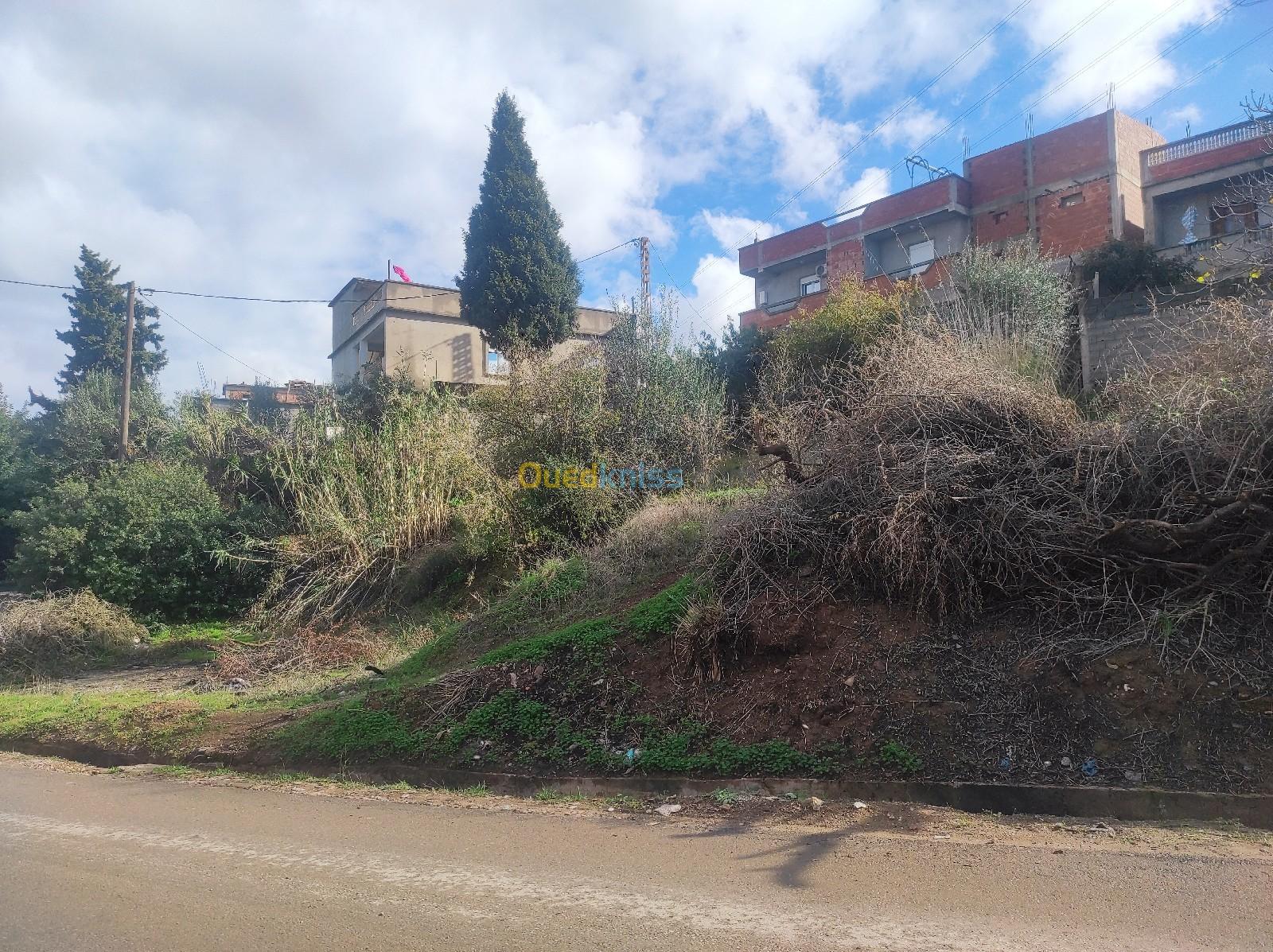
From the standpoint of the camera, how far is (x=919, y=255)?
32125 mm

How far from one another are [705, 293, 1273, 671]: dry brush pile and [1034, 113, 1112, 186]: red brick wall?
22.2 metres

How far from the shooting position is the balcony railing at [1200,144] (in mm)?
25328

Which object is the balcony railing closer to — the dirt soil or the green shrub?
the dirt soil

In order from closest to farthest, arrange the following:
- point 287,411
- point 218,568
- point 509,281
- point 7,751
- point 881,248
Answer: point 7,751, point 218,568, point 509,281, point 287,411, point 881,248

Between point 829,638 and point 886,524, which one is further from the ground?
point 886,524

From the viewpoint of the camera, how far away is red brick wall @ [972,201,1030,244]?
29.2m

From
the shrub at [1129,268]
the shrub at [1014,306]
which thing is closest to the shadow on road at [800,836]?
the shrub at [1014,306]

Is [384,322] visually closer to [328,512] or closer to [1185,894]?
[328,512]

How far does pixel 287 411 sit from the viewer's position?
82.5ft

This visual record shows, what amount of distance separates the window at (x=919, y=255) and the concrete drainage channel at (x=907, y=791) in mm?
27618

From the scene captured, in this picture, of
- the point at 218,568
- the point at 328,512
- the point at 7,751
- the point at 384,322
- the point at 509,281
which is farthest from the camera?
the point at 384,322

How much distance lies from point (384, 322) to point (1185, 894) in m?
30.1

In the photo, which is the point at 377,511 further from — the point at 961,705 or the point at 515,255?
the point at 961,705

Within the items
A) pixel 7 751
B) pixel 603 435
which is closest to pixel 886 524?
pixel 603 435
